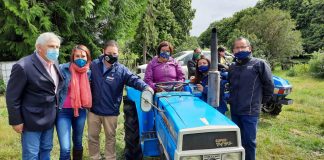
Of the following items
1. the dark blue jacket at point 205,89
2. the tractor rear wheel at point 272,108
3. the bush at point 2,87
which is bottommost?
the tractor rear wheel at point 272,108

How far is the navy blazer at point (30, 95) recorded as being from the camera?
10.3ft

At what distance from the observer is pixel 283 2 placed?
49438mm

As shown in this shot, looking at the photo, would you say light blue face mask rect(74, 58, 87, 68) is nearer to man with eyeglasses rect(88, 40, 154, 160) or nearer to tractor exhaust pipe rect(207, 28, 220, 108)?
man with eyeglasses rect(88, 40, 154, 160)

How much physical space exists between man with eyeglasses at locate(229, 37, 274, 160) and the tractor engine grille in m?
1.33

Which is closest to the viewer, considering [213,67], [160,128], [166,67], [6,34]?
[213,67]

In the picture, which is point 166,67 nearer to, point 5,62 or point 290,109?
point 290,109

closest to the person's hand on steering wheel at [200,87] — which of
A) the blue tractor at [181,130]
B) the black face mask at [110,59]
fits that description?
the blue tractor at [181,130]

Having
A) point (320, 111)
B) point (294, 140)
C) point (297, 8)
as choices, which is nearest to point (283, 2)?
point (297, 8)

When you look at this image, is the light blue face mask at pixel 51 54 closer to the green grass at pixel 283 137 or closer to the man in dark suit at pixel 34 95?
the man in dark suit at pixel 34 95

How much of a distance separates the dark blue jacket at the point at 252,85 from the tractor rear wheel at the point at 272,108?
13.2ft

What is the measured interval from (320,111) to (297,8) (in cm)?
4306

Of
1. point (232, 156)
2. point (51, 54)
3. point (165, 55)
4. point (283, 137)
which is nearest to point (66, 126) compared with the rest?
point (51, 54)

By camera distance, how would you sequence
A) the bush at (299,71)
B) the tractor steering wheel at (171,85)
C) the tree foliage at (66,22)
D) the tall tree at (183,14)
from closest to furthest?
the tractor steering wheel at (171,85), the tree foliage at (66,22), the bush at (299,71), the tall tree at (183,14)

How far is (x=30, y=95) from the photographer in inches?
127
